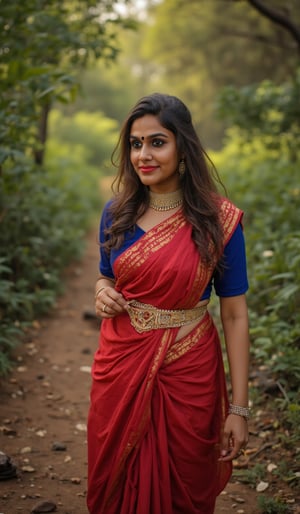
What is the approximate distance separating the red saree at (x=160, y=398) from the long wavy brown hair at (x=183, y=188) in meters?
0.05

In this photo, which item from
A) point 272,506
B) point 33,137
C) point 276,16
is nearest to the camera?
point 272,506

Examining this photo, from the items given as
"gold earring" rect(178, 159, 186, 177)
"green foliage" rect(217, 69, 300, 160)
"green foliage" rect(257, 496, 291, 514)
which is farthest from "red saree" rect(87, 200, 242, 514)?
"green foliage" rect(217, 69, 300, 160)

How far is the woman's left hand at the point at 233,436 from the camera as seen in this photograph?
2.33 metres

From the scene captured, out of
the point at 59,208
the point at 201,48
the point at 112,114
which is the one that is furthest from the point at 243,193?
the point at 112,114

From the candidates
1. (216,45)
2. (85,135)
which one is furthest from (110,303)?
(85,135)

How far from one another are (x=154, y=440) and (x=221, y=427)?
33cm

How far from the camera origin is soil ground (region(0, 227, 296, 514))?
3126mm

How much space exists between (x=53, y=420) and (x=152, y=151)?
2.45 m

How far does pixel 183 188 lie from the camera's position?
2.43m

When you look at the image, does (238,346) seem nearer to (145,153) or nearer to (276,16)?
(145,153)

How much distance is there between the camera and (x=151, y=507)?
89.7 inches

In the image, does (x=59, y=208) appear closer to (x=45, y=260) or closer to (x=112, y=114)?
(x=45, y=260)

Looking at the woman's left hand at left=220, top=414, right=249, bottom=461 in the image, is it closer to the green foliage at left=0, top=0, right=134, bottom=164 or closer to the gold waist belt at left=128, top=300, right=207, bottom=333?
the gold waist belt at left=128, top=300, right=207, bottom=333

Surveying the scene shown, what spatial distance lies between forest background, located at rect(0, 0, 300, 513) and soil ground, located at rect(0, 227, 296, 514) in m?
0.18
